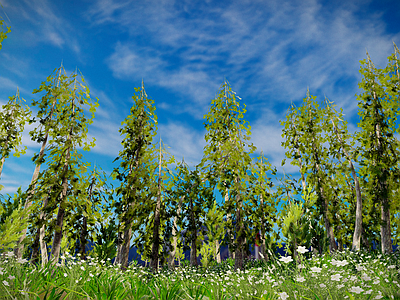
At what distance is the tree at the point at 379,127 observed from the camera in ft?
27.3

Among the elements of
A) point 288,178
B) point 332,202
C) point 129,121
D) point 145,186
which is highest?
point 129,121

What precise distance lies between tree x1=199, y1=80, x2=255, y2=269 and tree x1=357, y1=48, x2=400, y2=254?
13.9 ft

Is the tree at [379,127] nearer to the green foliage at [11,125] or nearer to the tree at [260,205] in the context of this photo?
the tree at [260,205]

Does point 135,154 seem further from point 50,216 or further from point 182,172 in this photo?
point 50,216

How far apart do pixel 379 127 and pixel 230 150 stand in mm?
5406

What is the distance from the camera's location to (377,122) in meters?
8.69

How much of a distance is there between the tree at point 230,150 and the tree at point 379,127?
4.23 meters

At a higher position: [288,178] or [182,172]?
[288,178]

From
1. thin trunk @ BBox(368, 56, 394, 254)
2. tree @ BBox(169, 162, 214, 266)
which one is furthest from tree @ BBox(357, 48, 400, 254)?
tree @ BBox(169, 162, 214, 266)

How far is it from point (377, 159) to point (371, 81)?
9.31 feet

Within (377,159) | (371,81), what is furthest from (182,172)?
(371,81)

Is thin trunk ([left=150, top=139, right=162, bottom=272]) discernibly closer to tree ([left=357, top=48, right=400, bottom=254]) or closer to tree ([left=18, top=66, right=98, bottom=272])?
tree ([left=18, top=66, right=98, bottom=272])

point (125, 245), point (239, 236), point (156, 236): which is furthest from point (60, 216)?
point (239, 236)

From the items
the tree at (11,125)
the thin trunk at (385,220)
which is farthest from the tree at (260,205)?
the tree at (11,125)
